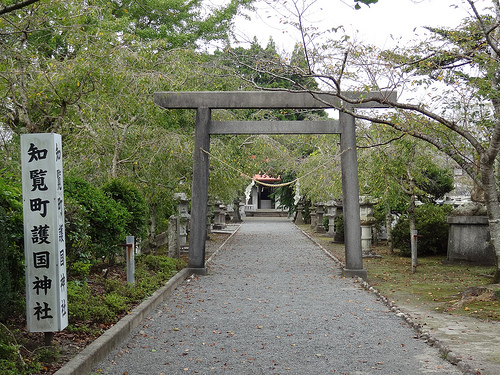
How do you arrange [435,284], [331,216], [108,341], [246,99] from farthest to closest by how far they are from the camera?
[331,216] → [246,99] → [435,284] → [108,341]

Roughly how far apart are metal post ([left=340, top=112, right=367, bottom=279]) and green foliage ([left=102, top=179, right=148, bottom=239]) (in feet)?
14.4

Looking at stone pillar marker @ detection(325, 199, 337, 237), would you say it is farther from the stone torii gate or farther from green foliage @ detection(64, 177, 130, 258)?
green foliage @ detection(64, 177, 130, 258)

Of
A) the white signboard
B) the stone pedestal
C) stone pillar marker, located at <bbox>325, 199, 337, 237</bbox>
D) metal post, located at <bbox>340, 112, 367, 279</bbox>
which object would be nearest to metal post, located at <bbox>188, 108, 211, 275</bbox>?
the stone pedestal

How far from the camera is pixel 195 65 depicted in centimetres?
1248

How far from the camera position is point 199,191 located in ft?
37.0

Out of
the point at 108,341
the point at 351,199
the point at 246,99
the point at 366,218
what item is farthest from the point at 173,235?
the point at 108,341

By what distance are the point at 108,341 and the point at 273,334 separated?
201 cm

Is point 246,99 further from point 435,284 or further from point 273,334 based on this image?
point 273,334

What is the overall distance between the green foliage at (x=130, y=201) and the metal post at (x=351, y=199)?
439cm

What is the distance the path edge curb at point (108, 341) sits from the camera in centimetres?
440

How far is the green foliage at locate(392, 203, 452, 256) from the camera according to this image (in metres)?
14.2

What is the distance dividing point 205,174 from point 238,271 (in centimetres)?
260

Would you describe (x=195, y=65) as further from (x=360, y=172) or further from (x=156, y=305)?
(x=156, y=305)

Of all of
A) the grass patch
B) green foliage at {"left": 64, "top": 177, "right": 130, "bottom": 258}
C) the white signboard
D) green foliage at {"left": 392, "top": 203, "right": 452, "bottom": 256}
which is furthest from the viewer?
green foliage at {"left": 392, "top": 203, "right": 452, "bottom": 256}
